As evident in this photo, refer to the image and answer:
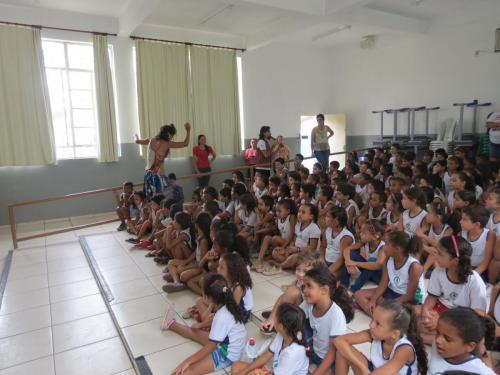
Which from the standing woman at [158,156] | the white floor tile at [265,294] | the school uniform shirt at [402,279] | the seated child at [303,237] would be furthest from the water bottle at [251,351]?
the standing woman at [158,156]

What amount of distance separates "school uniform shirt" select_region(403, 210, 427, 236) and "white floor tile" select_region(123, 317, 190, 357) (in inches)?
80.2

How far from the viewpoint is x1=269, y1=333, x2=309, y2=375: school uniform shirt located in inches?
62.3

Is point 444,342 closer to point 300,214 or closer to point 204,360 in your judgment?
point 204,360

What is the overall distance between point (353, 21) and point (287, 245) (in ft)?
13.6

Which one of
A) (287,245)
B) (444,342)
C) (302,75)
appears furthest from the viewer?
(302,75)

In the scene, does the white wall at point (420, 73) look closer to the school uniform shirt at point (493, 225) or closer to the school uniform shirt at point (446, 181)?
the school uniform shirt at point (446, 181)

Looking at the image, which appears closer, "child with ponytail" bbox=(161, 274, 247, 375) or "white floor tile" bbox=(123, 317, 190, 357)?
"child with ponytail" bbox=(161, 274, 247, 375)

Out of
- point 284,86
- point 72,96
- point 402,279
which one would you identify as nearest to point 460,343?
point 402,279

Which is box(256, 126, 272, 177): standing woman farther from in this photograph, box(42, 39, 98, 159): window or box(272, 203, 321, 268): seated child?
box(272, 203, 321, 268): seated child

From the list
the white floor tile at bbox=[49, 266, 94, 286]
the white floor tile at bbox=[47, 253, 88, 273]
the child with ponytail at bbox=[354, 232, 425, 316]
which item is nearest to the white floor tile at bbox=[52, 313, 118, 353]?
the white floor tile at bbox=[49, 266, 94, 286]

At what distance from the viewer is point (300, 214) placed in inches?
131

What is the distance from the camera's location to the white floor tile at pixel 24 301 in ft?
9.48

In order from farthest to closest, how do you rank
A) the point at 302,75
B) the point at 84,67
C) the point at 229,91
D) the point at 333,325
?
the point at 302,75 → the point at 229,91 → the point at 84,67 → the point at 333,325

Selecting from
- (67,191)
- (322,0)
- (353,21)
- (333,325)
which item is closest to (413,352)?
(333,325)
